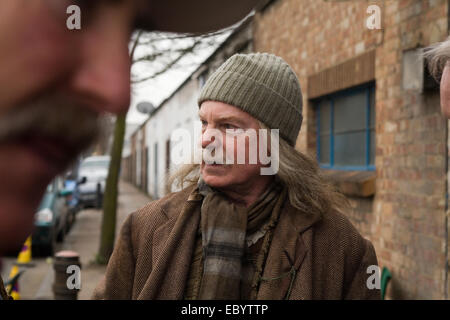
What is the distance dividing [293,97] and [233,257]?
2.09 feet

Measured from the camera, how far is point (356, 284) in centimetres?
168

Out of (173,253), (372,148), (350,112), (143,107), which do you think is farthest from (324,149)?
(143,107)

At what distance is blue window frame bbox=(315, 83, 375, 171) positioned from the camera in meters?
5.35

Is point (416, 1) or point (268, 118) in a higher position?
point (416, 1)

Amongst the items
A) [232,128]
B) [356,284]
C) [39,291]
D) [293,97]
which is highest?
[293,97]

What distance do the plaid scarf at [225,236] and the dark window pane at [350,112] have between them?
157 inches

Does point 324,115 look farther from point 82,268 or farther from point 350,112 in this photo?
point 82,268

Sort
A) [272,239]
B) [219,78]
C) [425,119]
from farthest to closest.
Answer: [425,119]
[219,78]
[272,239]

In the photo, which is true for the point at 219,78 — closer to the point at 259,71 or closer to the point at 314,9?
the point at 259,71

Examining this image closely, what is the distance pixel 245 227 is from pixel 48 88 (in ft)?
4.60

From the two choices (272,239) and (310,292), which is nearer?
(310,292)

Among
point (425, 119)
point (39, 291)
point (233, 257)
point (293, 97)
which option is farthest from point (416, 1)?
point (39, 291)

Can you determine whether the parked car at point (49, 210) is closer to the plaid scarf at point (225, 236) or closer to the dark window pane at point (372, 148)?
the plaid scarf at point (225, 236)
